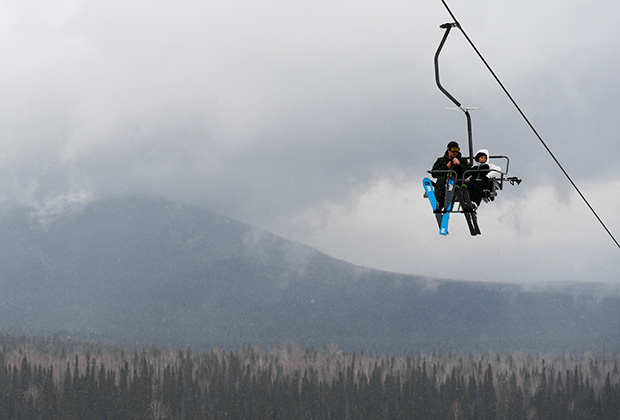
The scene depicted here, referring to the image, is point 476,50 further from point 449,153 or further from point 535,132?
point 535,132

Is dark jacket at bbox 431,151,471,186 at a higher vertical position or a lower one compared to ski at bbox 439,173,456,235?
higher

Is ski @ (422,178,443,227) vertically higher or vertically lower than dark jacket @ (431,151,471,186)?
lower

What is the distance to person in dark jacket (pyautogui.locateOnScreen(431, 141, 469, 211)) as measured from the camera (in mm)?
23250

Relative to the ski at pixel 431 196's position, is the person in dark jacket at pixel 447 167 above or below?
above

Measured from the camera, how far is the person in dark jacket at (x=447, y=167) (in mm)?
23250

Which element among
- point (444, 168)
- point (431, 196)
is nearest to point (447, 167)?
point (444, 168)

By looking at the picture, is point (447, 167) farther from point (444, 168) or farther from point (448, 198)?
point (448, 198)

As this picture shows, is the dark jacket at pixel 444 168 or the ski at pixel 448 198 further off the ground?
the dark jacket at pixel 444 168

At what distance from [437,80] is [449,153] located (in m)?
2.98

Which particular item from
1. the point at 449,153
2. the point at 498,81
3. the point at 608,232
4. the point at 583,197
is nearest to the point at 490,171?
the point at 449,153

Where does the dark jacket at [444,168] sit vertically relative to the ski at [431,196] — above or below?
above

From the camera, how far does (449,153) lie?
23688 mm

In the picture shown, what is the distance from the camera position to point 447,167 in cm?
2352

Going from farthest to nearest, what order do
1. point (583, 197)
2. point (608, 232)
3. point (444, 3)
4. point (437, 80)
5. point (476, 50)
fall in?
point (608, 232)
point (583, 197)
point (437, 80)
point (476, 50)
point (444, 3)
